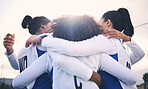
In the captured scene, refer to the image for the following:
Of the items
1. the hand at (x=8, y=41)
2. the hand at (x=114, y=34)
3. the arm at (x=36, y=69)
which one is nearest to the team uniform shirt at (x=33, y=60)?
the arm at (x=36, y=69)

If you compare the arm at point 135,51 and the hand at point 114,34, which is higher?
the hand at point 114,34

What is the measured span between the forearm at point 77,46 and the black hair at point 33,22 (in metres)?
1.22

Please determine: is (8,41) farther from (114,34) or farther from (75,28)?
(114,34)

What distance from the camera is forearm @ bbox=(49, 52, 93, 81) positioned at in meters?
2.38

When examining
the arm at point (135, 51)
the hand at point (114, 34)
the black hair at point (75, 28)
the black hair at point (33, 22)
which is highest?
the black hair at point (75, 28)

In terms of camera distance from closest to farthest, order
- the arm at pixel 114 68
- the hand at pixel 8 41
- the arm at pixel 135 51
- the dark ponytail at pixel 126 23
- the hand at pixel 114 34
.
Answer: the arm at pixel 114 68 → the hand at pixel 114 34 → the arm at pixel 135 51 → the hand at pixel 8 41 → the dark ponytail at pixel 126 23

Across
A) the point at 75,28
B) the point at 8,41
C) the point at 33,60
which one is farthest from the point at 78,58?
the point at 8,41

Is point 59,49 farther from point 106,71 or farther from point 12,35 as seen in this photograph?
point 12,35

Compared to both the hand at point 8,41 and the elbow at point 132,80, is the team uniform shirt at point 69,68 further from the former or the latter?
the hand at point 8,41

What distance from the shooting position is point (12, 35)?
332cm

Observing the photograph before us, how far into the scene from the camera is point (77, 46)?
242 cm

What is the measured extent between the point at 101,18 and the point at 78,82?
1525mm

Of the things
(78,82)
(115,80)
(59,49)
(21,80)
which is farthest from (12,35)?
(115,80)

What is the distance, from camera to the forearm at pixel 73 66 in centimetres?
238
